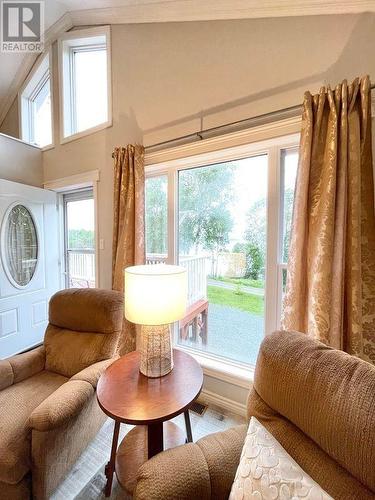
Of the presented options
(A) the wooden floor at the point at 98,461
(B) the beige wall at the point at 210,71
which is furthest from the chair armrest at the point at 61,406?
(B) the beige wall at the point at 210,71

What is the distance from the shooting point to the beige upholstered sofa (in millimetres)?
663

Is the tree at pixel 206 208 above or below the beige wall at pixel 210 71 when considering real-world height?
below

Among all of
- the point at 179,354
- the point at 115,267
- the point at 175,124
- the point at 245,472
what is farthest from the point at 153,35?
the point at 245,472

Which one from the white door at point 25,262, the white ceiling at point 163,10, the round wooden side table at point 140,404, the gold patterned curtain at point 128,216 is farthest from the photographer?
the white door at point 25,262

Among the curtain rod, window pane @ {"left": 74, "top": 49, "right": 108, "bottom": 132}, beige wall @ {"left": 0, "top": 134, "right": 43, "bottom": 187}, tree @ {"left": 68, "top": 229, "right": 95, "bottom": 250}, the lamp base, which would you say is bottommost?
the lamp base

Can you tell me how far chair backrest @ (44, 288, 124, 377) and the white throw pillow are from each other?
111 centimetres

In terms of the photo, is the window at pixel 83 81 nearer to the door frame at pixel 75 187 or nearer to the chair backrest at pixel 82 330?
the door frame at pixel 75 187

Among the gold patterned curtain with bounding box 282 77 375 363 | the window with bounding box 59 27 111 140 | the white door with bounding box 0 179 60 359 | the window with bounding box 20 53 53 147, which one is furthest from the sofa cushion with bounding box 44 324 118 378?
the window with bounding box 20 53 53 147

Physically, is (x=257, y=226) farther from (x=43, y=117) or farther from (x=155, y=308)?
(x=43, y=117)

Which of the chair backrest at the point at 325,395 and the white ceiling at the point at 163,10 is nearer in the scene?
the chair backrest at the point at 325,395

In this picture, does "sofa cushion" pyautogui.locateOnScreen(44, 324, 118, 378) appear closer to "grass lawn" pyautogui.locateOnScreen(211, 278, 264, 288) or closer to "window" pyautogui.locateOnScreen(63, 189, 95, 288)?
"grass lawn" pyautogui.locateOnScreen(211, 278, 264, 288)

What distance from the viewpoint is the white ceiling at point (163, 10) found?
135cm

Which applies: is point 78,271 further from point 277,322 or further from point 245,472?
point 245,472

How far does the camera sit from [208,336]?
214 cm
